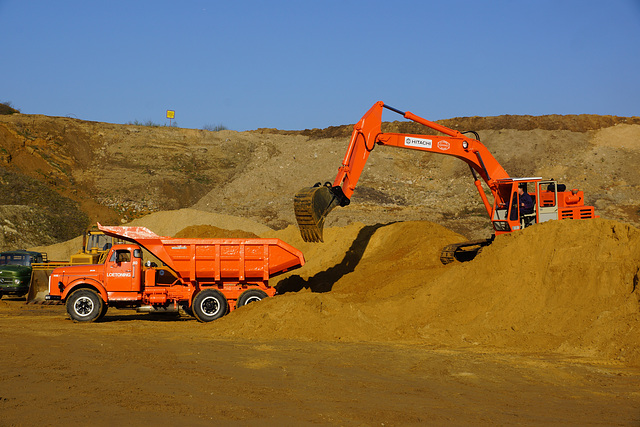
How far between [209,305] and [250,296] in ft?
3.67

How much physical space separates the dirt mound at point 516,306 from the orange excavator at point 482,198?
1824 mm

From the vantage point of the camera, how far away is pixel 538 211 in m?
16.4

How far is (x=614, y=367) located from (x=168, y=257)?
1074 centimetres

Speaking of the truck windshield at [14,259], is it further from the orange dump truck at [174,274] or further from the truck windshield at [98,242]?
the orange dump truck at [174,274]

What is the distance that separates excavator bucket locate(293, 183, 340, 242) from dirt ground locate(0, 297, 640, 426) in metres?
3.90

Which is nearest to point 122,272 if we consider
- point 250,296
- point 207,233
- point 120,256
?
point 120,256

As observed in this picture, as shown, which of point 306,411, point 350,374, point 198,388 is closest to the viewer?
point 306,411

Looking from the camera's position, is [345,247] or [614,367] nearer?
[614,367]

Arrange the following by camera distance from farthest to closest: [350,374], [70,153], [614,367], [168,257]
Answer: [70,153] < [168,257] < [614,367] < [350,374]

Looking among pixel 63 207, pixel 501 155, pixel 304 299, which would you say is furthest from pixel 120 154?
pixel 304 299

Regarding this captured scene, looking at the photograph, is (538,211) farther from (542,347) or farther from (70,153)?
(70,153)

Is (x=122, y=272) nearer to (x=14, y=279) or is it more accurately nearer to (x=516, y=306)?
(x=14, y=279)

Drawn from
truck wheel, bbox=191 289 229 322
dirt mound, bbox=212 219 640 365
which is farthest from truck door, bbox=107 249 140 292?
dirt mound, bbox=212 219 640 365

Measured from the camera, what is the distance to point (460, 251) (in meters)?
18.4
